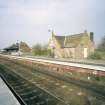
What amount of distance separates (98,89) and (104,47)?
32.9 metres

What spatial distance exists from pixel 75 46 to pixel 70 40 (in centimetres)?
623

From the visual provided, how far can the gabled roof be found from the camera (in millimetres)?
58231

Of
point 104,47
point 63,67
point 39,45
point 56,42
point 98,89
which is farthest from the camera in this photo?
point 39,45

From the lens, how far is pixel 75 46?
5709 cm

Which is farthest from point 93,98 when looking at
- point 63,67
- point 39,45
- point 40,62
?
point 39,45

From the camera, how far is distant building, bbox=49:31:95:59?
187 feet

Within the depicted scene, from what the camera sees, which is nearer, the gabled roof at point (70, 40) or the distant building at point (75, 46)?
the distant building at point (75, 46)

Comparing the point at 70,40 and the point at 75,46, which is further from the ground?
the point at 70,40

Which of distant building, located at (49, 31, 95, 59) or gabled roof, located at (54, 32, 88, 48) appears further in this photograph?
gabled roof, located at (54, 32, 88, 48)

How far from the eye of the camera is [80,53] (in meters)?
56.9

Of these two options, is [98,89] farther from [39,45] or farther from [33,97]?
[39,45]

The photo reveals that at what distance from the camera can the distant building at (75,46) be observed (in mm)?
57031

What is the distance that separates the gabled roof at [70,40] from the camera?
58231 mm

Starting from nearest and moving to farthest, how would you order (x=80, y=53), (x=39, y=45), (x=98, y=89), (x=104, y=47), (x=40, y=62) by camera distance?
(x=98, y=89) → (x=40, y=62) → (x=104, y=47) → (x=80, y=53) → (x=39, y=45)
